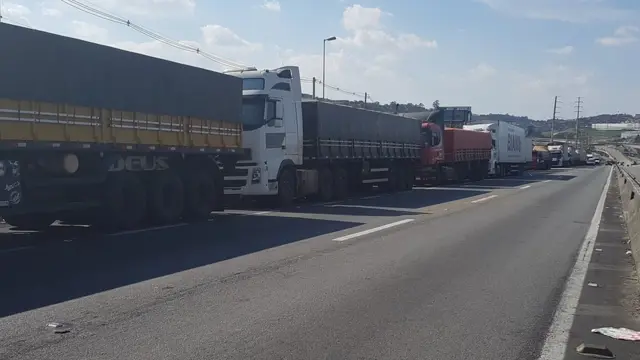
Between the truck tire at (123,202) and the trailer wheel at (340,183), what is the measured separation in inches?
449

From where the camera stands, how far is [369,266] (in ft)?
36.0

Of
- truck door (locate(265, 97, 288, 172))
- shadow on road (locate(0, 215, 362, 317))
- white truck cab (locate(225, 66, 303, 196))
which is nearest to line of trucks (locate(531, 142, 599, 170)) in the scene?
white truck cab (locate(225, 66, 303, 196))

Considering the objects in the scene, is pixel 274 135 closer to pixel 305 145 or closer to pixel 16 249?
pixel 305 145

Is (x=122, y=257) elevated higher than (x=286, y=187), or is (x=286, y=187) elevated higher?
(x=286, y=187)

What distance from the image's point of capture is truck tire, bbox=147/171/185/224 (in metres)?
16.3

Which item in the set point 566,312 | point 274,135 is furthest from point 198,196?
point 566,312

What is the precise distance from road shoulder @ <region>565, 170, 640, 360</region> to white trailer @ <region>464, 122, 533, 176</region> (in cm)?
3673

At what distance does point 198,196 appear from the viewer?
18.1m

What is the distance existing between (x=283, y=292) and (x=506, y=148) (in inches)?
1859

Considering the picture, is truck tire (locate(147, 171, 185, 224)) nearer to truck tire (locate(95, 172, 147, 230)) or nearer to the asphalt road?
truck tire (locate(95, 172, 147, 230))

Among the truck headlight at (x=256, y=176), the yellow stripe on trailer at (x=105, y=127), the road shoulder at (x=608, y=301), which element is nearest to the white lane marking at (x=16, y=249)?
the yellow stripe on trailer at (x=105, y=127)

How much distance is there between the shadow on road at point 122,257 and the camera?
28.5ft

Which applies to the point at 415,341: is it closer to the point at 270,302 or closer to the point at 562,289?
the point at 270,302

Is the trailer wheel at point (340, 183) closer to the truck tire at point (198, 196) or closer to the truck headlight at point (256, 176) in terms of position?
the truck headlight at point (256, 176)
